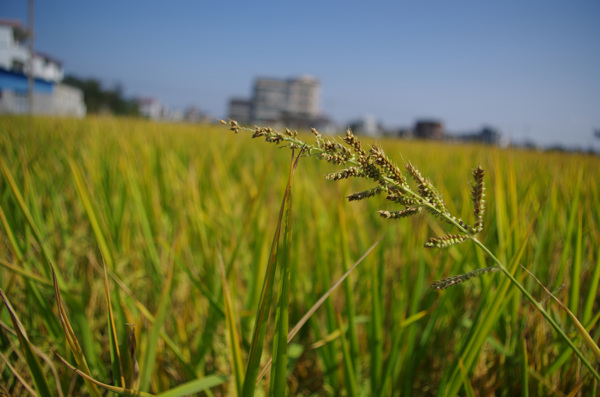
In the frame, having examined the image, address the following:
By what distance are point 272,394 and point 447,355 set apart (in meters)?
0.76

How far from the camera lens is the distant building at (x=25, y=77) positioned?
16.8 metres

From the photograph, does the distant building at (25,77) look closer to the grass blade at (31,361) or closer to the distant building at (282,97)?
the distant building at (282,97)

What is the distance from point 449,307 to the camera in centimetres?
103

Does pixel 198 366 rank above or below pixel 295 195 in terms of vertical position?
below

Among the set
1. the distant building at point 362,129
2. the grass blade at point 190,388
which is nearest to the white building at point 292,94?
the distant building at point 362,129

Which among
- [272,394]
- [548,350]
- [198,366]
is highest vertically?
[272,394]

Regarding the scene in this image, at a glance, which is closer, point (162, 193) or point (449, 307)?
point (449, 307)

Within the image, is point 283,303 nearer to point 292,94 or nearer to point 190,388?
point 190,388

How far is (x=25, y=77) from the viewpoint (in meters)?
16.8

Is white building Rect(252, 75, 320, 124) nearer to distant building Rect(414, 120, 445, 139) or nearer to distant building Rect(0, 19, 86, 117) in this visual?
distant building Rect(414, 120, 445, 139)

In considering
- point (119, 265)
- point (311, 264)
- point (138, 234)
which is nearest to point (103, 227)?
point (119, 265)

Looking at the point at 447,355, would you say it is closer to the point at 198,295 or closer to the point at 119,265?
the point at 198,295

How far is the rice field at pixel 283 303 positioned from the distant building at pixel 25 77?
18.9m

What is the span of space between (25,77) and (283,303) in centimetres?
2149
